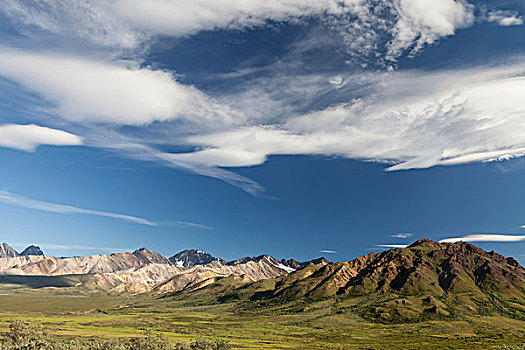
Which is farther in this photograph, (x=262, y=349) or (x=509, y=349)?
(x=262, y=349)

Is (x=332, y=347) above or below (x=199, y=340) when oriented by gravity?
below

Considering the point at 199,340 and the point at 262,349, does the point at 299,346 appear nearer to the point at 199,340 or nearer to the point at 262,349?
the point at 262,349

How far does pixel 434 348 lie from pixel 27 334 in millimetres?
193316

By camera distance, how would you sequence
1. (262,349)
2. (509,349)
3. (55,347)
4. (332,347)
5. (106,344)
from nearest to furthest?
(55,347) < (106,344) < (509,349) < (262,349) < (332,347)

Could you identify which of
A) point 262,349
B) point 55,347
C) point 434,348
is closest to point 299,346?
point 262,349

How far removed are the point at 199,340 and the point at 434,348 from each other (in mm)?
143286

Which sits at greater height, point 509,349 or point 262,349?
point 509,349

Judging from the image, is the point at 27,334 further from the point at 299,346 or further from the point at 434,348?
the point at 434,348

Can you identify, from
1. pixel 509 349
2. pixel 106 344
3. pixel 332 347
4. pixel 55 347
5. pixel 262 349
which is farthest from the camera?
pixel 332 347

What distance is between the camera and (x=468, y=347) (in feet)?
641

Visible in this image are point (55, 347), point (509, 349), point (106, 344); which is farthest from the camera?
point (509, 349)

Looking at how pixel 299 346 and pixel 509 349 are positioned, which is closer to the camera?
pixel 509 349

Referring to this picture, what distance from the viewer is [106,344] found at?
11462 cm

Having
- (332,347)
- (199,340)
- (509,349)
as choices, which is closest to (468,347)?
(509,349)
